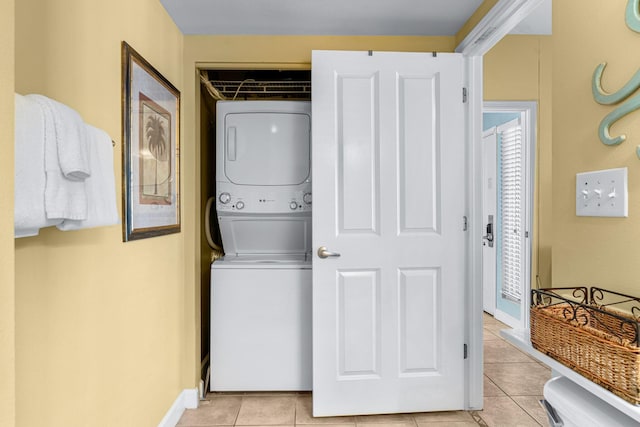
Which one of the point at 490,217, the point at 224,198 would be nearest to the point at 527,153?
the point at 490,217

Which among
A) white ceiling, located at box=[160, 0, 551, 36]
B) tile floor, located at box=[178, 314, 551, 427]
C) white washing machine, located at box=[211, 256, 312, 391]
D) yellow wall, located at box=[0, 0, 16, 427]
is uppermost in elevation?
white ceiling, located at box=[160, 0, 551, 36]

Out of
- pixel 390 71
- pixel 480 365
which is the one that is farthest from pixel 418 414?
pixel 390 71

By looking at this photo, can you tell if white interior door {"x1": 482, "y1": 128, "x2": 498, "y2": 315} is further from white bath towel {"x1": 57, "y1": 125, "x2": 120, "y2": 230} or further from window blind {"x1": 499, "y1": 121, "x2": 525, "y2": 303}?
white bath towel {"x1": 57, "y1": 125, "x2": 120, "y2": 230}

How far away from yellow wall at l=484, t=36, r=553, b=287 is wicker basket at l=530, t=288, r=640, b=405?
2.36m

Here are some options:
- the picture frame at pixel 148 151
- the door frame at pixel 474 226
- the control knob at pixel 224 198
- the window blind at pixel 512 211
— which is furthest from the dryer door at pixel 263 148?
the window blind at pixel 512 211

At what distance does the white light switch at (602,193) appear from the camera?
1050 millimetres

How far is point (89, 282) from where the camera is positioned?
1.28 m

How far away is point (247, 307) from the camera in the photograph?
2373 millimetres

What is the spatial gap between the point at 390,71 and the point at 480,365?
179cm

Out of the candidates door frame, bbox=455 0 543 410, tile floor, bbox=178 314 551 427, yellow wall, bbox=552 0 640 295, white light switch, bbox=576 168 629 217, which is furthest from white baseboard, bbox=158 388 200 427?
white light switch, bbox=576 168 629 217

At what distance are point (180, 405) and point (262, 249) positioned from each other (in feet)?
3.52

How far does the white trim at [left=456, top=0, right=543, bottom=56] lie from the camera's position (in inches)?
65.4

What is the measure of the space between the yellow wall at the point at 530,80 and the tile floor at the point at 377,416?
1083 mm

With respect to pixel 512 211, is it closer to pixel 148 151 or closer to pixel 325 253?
pixel 325 253
